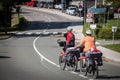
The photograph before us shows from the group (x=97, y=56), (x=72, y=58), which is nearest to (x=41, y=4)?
(x=72, y=58)

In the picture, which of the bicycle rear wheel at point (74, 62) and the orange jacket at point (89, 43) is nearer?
the orange jacket at point (89, 43)

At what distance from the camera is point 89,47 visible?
826 inches

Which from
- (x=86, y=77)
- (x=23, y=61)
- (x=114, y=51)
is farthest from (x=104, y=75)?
(x=114, y=51)

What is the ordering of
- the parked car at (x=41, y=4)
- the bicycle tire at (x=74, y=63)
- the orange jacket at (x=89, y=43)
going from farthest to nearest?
1. the parked car at (x=41, y=4)
2. the bicycle tire at (x=74, y=63)
3. the orange jacket at (x=89, y=43)

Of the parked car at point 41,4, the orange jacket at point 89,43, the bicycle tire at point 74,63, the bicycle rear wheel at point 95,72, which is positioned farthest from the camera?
the parked car at point 41,4

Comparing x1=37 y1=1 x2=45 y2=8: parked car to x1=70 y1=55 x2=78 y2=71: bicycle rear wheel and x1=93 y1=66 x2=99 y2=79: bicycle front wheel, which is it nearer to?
x1=70 y1=55 x2=78 y2=71: bicycle rear wheel

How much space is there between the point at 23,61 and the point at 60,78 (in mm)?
7622

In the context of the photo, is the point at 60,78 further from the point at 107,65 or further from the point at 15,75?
the point at 107,65

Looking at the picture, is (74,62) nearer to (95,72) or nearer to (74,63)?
(74,63)

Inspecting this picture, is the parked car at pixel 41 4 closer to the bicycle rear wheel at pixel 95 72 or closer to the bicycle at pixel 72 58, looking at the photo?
the bicycle at pixel 72 58

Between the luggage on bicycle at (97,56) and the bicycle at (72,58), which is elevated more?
the luggage on bicycle at (97,56)

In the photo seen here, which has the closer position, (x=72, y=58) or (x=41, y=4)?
(x=72, y=58)

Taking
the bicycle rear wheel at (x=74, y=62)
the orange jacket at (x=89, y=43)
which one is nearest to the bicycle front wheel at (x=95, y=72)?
the orange jacket at (x=89, y=43)

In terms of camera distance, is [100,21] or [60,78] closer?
[60,78]
